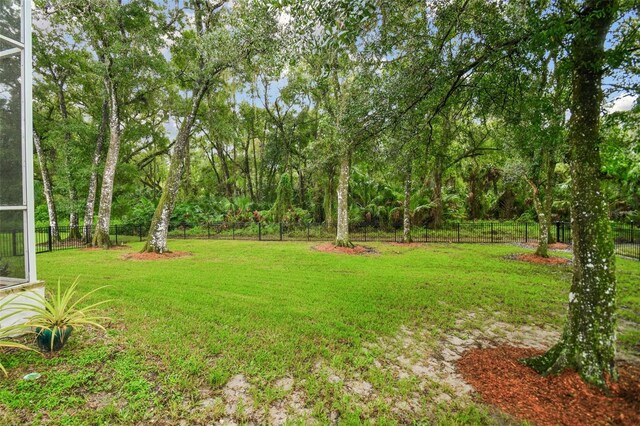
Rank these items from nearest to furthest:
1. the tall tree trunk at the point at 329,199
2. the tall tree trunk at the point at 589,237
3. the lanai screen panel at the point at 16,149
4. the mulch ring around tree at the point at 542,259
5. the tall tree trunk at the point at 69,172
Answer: the tall tree trunk at the point at 589,237 → the lanai screen panel at the point at 16,149 → the mulch ring around tree at the point at 542,259 → the tall tree trunk at the point at 69,172 → the tall tree trunk at the point at 329,199

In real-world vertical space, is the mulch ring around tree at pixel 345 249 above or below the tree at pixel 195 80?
below

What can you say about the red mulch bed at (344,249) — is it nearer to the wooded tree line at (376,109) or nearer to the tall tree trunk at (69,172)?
the wooded tree line at (376,109)

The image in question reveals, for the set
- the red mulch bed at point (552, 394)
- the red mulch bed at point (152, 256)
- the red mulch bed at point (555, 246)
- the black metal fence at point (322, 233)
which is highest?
the black metal fence at point (322, 233)

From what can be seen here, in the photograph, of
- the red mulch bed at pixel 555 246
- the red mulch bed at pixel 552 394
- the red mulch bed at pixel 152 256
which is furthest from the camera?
Answer: the red mulch bed at pixel 555 246

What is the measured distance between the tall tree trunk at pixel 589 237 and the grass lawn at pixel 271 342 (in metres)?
1.35

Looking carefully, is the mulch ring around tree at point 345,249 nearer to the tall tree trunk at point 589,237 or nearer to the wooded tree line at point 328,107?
the wooded tree line at point 328,107

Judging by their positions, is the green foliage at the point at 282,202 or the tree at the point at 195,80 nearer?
the tree at the point at 195,80

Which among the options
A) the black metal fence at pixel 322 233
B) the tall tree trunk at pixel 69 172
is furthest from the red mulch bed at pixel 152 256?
the tall tree trunk at pixel 69 172

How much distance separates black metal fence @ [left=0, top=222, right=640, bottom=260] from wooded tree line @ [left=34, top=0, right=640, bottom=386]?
99 cm

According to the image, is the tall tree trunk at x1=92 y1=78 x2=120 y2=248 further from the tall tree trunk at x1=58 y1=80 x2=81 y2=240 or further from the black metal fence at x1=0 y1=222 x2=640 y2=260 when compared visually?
the tall tree trunk at x1=58 y1=80 x2=81 y2=240

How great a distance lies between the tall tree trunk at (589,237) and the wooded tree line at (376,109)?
1cm

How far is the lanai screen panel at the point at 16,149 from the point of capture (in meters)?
3.88

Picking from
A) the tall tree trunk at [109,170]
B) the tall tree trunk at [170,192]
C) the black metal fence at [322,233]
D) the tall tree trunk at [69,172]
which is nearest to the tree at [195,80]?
the tall tree trunk at [170,192]

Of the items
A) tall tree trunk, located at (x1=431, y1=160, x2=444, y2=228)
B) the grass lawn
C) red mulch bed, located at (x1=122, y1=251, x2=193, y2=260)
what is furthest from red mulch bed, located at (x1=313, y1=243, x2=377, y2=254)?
tall tree trunk, located at (x1=431, y1=160, x2=444, y2=228)
